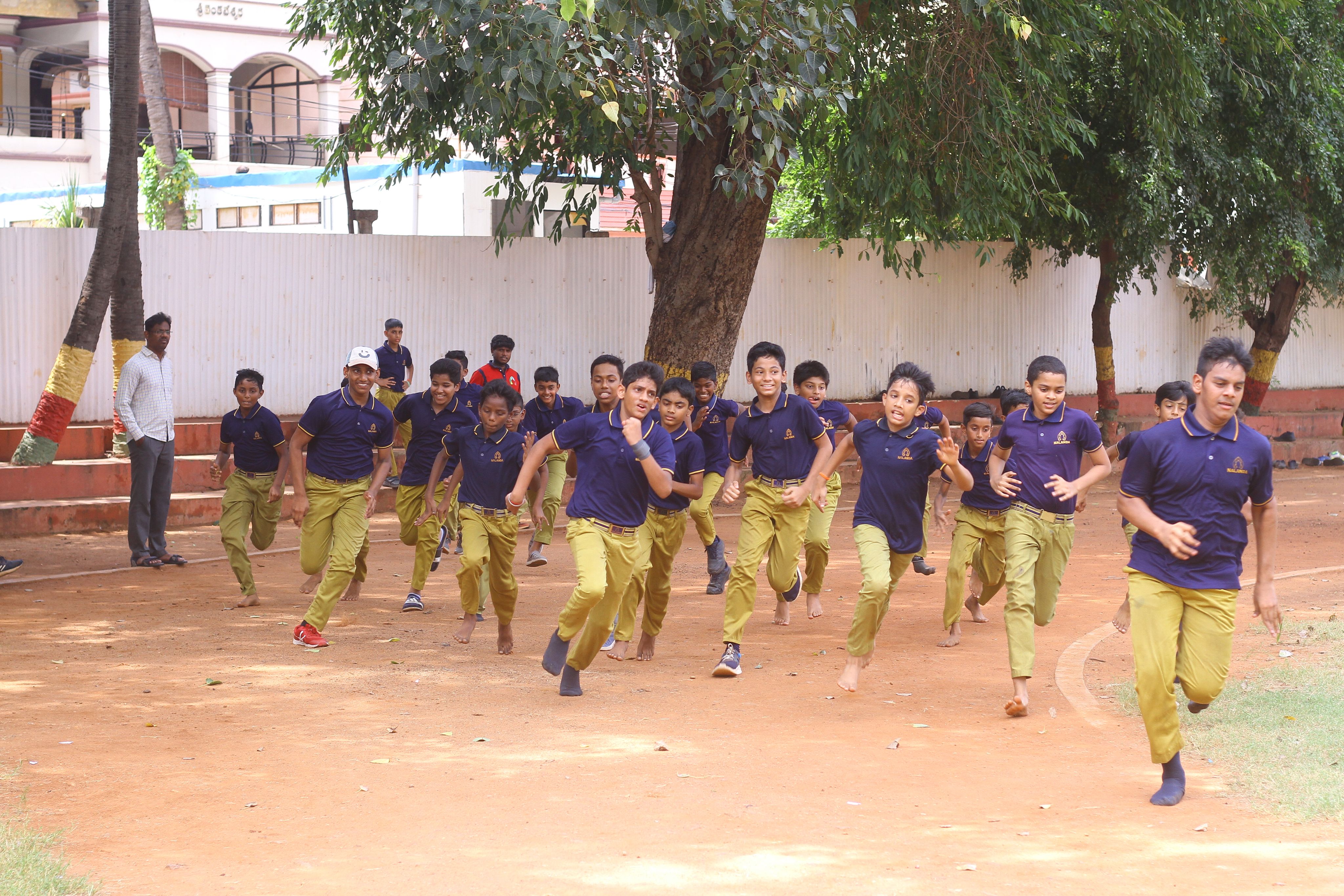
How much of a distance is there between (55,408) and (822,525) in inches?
320

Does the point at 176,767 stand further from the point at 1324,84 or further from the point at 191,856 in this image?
the point at 1324,84

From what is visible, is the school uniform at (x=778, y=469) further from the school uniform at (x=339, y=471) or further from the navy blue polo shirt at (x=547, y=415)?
the navy blue polo shirt at (x=547, y=415)

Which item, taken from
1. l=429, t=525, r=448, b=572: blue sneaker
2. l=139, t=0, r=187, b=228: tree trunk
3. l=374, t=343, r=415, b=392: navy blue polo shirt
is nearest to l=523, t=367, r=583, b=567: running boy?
l=429, t=525, r=448, b=572: blue sneaker

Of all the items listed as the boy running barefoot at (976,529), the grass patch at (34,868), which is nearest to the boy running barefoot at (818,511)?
the boy running barefoot at (976,529)

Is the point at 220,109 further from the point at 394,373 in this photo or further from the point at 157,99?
the point at 394,373

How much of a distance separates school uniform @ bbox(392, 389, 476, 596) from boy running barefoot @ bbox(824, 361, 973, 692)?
3.33 meters

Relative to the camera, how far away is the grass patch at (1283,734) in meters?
5.73

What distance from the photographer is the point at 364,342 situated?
16625mm

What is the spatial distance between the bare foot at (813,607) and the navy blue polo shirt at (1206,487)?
442 centimetres

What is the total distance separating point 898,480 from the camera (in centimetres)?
767

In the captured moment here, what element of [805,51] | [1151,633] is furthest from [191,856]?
[805,51]

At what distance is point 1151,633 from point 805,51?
572 centimetres

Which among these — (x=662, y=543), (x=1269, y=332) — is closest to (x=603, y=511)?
(x=662, y=543)

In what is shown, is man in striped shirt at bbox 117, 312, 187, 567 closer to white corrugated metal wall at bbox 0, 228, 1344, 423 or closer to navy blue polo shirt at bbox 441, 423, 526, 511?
white corrugated metal wall at bbox 0, 228, 1344, 423
